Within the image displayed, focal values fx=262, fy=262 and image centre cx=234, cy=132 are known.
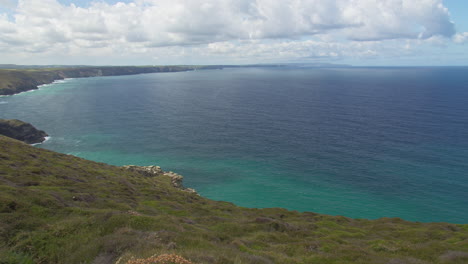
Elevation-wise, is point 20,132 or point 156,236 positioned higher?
point 156,236

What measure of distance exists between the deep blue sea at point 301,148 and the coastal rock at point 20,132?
211 inches

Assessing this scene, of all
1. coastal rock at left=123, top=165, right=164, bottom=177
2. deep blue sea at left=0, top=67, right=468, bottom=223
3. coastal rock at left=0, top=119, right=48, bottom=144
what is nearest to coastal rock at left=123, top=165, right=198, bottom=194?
coastal rock at left=123, top=165, right=164, bottom=177

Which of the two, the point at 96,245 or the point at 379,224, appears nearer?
the point at 96,245

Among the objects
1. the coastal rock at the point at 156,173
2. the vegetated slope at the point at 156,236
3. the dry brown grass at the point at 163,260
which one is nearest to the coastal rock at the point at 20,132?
the coastal rock at the point at 156,173

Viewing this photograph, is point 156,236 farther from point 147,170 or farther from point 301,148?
point 301,148

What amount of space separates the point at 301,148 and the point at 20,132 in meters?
108

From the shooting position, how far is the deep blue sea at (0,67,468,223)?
62.3 meters

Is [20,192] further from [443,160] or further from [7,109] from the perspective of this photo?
[7,109]

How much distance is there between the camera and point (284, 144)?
95250mm

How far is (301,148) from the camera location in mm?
90625

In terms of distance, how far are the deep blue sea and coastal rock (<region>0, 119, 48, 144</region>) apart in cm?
535

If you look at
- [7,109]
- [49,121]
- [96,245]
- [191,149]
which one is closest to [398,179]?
[191,149]

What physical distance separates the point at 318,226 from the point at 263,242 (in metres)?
15.9

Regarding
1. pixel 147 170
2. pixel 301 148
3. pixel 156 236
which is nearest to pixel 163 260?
pixel 156 236
